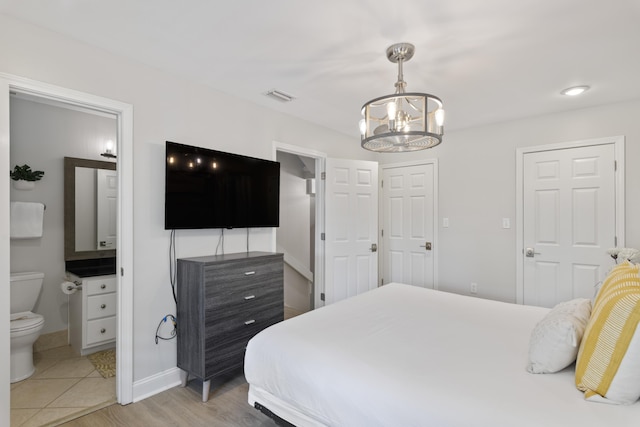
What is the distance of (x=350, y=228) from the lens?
4059 mm

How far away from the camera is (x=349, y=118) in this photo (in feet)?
11.9

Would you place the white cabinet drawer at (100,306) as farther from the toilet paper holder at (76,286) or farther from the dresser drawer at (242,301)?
the dresser drawer at (242,301)

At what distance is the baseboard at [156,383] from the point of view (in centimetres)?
233

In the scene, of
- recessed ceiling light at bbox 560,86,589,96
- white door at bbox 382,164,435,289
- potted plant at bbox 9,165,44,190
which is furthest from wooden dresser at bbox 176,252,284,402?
recessed ceiling light at bbox 560,86,589,96

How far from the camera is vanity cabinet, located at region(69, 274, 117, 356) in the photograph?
299 cm

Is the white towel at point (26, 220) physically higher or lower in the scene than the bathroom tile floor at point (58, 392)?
higher

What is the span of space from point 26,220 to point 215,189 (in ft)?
6.18

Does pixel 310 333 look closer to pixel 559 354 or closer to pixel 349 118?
pixel 559 354

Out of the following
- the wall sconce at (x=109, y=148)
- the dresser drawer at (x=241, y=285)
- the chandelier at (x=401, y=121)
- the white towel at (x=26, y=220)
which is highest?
the wall sconce at (x=109, y=148)

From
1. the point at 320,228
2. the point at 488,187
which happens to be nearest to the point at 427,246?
the point at 488,187

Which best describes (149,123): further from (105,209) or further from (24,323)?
(24,323)

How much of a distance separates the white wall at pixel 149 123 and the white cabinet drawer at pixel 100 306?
1012 millimetres

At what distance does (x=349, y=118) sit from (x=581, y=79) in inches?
80.5

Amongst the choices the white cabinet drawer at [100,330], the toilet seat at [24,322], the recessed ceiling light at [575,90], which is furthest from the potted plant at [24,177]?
the recessed ceiling light at [575,90]
